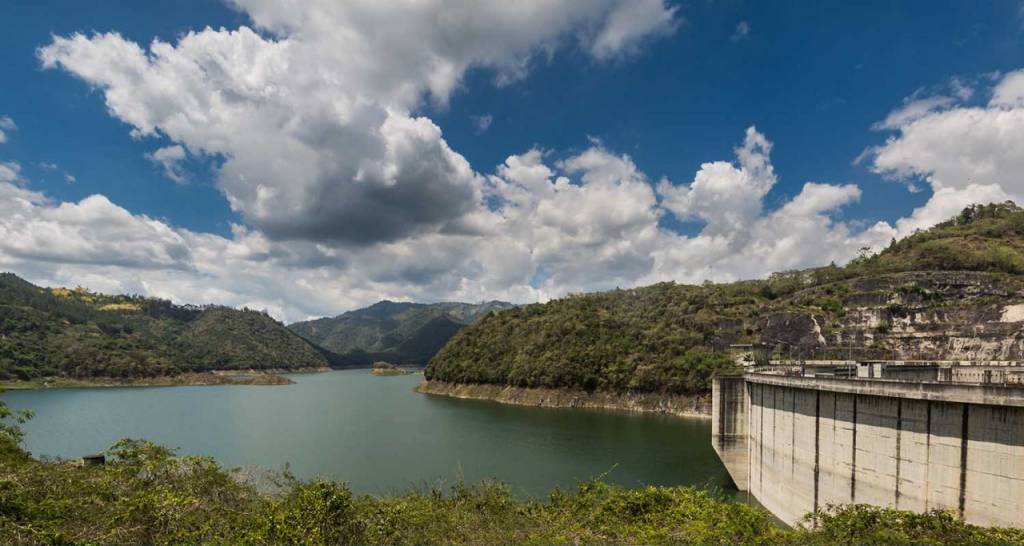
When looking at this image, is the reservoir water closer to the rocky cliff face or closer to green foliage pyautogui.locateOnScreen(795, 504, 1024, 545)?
green foliage pyautogui.locateOnScreen(795, 504, 1024, 545)

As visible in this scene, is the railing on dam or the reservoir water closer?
the railing on dam

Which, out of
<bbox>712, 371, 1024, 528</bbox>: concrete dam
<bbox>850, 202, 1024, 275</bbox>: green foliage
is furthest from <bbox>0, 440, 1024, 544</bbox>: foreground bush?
<bbox>850, 202, 1024, 275</bbox>: green foliage

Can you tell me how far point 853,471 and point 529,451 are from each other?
3218 cm

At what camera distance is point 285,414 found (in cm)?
7881

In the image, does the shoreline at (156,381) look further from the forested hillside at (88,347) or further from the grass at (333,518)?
the grass at (333,518)

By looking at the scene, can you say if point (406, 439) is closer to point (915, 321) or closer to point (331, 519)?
point (331, 519)

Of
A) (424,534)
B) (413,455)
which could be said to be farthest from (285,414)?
(424,534)

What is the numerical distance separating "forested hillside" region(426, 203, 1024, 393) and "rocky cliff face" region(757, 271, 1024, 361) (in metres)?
0.17

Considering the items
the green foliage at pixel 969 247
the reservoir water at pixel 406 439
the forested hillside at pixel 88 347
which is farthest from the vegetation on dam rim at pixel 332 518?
the forested hillside at pixel 88 347

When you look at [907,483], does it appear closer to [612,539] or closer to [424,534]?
[612,539]

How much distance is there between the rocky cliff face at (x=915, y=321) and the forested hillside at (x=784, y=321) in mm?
166

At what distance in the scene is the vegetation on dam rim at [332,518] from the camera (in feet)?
45.5

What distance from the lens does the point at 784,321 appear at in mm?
80312

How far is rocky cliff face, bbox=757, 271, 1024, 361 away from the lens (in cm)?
6081
